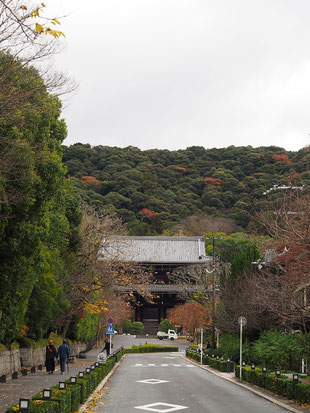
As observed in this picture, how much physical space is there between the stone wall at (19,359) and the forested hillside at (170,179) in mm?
51856

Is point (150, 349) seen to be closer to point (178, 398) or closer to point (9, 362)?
point (9, 362)

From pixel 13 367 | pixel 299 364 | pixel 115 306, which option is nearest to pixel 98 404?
pixel 13 367

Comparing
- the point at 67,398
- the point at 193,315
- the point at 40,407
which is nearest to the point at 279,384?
the point at 67,398

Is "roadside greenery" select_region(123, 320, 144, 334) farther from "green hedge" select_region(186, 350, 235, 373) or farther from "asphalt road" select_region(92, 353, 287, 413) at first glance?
"asphalt road" select_region(92, 353, 287, 413)

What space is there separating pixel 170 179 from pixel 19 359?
79.5 meters

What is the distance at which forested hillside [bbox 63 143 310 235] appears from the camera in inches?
3501

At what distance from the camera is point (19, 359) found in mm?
25188

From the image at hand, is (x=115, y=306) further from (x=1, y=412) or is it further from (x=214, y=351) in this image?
(x=1, y=412)

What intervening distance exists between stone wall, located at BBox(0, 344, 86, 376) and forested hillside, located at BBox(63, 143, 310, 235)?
51.9 metres

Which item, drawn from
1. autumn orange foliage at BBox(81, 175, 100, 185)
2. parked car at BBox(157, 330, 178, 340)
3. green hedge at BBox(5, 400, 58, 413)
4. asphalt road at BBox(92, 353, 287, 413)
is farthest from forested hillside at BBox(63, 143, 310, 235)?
green hedge at BBox(5, 400, 58, 413)

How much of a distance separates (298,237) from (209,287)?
37.2 m

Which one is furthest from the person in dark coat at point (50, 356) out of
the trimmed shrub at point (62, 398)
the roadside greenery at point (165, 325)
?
the roadside greenery at point (165, 325)

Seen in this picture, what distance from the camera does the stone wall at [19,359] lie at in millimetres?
22281

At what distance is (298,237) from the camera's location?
1273 cm
